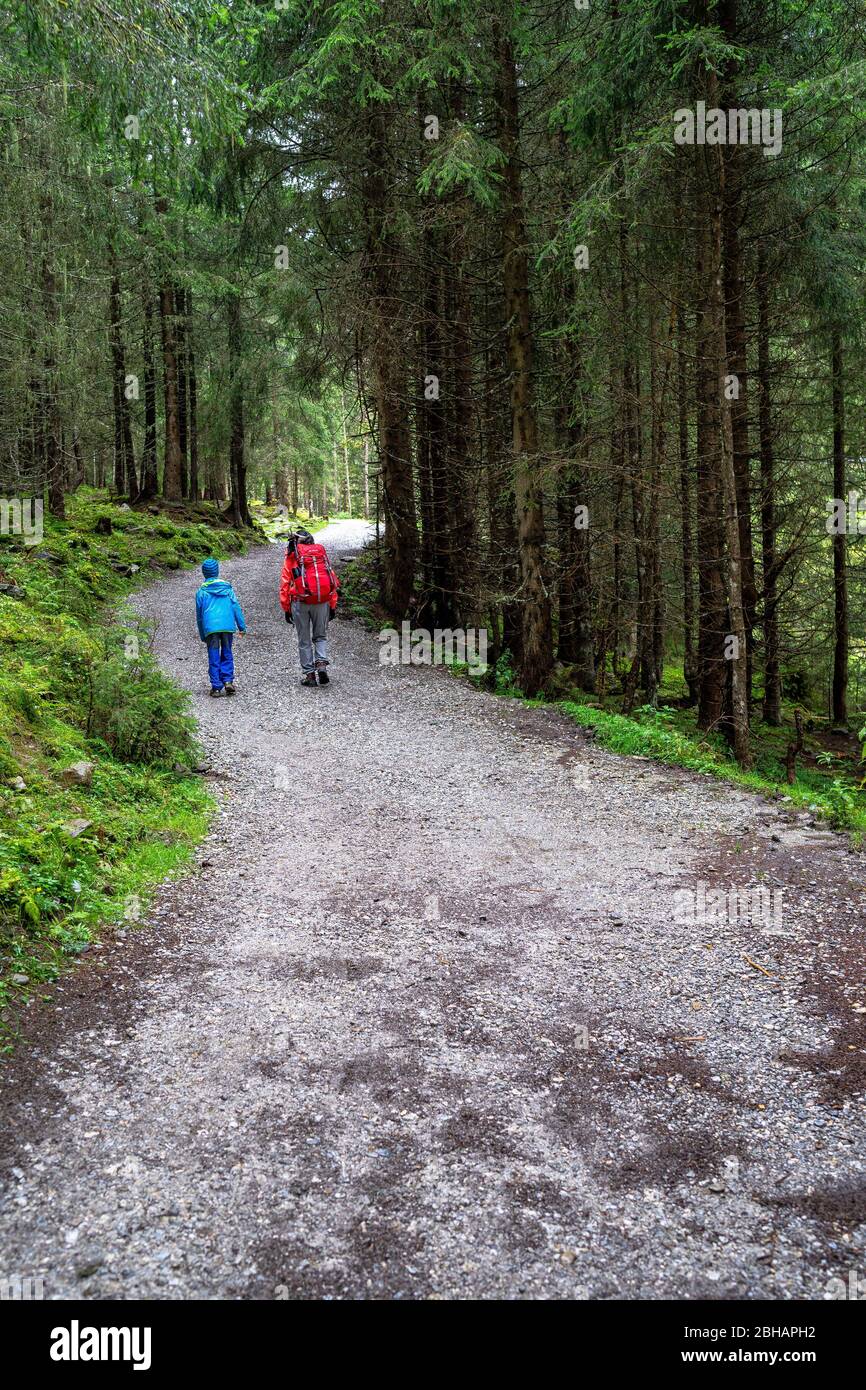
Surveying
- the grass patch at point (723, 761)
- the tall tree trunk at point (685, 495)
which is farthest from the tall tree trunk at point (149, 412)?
the grass patch at point (723, 761)

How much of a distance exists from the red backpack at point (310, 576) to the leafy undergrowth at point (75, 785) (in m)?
3.24

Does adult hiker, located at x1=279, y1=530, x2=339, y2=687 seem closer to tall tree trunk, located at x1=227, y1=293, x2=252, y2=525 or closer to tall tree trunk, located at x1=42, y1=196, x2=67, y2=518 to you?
tall tree trunk, located at x1=42, y1=196, x2=67, y2=518

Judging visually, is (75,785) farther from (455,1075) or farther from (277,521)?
(277,521)

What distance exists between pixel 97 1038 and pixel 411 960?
1.84 metres

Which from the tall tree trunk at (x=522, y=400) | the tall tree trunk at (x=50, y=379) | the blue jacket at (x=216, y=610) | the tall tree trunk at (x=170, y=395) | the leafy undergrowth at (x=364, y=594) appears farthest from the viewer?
the tall tree trunk at (x=170, y=395)

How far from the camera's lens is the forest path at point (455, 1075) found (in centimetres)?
277

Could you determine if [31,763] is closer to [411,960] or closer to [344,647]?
[411,960]

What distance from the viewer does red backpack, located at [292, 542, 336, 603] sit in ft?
40.4

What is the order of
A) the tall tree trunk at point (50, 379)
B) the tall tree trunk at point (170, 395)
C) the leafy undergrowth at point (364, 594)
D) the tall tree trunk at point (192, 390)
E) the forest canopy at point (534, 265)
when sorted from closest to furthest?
the forest canopy at point (534, 265), the tall tree trunk at point (50, 379), the leafy undergrowth at point (364, 594), the tall tree trunk at point (170, 395), the tall tree trunk at point (192, 390)

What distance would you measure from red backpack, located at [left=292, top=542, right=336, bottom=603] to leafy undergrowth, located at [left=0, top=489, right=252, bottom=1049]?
3.24 meters

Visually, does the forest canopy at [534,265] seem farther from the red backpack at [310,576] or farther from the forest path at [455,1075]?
the forest path at [455,1075]

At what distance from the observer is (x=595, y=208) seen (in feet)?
28.8

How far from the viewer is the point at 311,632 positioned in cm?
1291
